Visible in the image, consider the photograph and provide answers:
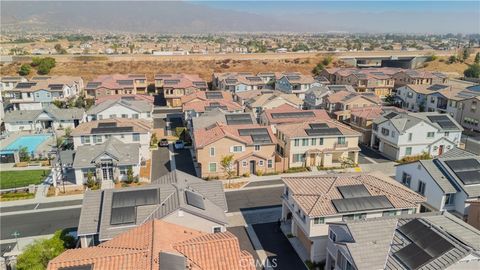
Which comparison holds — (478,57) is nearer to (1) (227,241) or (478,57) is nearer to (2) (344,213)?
(2) (344,213)

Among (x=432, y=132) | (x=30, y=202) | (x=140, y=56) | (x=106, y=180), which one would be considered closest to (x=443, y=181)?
(x=432, y=132)

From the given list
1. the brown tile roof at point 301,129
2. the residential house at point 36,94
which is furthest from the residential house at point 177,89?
the brown tile roof at point 301,129

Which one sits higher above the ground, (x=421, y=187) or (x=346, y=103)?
(x=346, y=103)

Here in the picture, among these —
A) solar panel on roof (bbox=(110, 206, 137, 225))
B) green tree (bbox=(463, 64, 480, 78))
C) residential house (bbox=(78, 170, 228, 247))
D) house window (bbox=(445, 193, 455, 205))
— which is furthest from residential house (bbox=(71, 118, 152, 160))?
green tree (bbox=(463, 64, 480, 78))

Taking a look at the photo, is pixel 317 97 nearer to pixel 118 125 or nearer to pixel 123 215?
pixel 118 125

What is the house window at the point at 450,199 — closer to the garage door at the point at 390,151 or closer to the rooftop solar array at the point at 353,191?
the rooftop solar array at the point at 353,191

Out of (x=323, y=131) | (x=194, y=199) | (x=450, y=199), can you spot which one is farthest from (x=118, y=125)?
(x=450, y=199)

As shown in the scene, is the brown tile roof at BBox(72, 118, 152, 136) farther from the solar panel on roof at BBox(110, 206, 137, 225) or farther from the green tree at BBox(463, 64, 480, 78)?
the green tree at BBox(463, 64, 480, 78)
